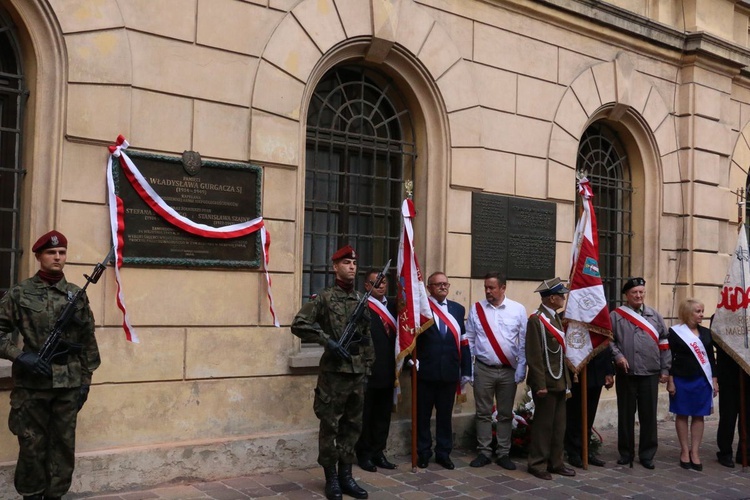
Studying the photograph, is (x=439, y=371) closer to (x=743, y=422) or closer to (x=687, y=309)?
(x=687, y=309)

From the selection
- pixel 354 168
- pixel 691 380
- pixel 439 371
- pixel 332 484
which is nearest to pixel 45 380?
pixel 332 484

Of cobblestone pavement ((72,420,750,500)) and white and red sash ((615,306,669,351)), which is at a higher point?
white and red sash ((615,306,669,351))

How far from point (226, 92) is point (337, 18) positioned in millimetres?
1523

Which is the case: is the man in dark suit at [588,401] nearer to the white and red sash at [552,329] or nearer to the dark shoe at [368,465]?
the white and red sash at [552,329]

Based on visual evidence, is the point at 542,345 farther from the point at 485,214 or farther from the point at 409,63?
the point at 409,63

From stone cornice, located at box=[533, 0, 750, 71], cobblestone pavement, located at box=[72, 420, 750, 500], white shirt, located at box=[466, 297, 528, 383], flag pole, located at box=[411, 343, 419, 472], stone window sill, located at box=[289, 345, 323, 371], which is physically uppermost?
stone cornice, located at box=[533, 0, 750, 71]

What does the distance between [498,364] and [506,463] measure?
96 centimetres

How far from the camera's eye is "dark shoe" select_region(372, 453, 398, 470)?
26.2 feet

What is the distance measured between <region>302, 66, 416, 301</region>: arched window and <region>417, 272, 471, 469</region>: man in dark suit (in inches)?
43.1

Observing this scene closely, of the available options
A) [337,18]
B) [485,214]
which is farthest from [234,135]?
[485,214]

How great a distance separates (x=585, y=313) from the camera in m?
8.24

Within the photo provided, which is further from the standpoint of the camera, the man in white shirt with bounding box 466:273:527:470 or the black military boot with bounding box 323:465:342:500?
the man in white shirt with bounding box 466:273:527:470

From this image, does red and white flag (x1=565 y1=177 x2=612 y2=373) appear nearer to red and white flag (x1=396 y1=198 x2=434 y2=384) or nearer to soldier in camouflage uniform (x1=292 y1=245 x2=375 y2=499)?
red and white flag (x1=396 y1=198 x2=434 y2=384)

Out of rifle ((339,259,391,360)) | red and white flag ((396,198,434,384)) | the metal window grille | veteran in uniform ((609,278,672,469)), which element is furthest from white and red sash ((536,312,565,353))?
the metal window grille
